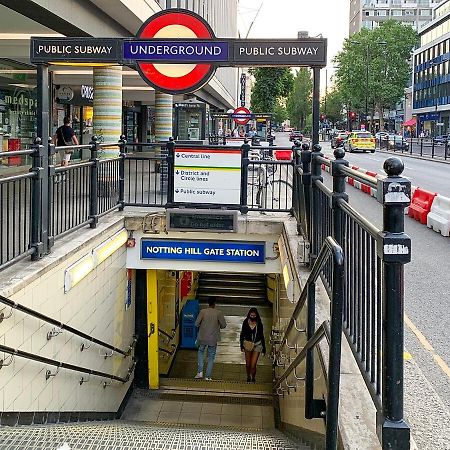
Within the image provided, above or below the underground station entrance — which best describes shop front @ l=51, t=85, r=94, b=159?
above

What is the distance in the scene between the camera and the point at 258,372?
45.2 ft

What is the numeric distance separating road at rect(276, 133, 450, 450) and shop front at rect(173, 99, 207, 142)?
10.4 meters

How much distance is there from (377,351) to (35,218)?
456 cm

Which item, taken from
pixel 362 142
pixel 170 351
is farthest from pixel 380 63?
pixel 170 351

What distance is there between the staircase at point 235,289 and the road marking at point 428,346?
11815 millimetres

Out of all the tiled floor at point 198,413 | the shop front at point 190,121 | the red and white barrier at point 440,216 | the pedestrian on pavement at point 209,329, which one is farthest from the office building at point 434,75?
the tiled floor at point 198,413

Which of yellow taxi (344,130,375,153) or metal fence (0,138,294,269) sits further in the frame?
yellow taxi (344,130,375,153)

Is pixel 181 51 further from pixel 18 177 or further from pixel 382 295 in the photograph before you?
pixel 382 295

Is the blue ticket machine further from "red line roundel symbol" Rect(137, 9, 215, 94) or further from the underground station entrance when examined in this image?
"red line roundel symbol" Rect(137, 9, 215, 94)

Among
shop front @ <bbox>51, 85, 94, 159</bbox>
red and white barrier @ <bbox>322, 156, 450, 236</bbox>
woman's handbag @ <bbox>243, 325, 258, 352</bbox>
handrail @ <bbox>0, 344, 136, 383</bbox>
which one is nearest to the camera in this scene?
handrail @ <bbox>0, 344, 136, 383</bbox>

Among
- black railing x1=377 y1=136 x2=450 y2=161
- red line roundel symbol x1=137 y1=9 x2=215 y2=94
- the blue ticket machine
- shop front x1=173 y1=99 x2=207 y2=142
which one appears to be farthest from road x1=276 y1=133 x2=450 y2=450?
black railing x1=377 y1=136 x2=450 y2=161

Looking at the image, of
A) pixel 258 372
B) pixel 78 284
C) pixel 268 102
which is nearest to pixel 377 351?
pixel 78 284

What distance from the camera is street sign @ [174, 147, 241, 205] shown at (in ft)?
33.2

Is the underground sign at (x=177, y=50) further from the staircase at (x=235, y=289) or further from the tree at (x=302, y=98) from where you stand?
the tree at (x=302, y=98)
